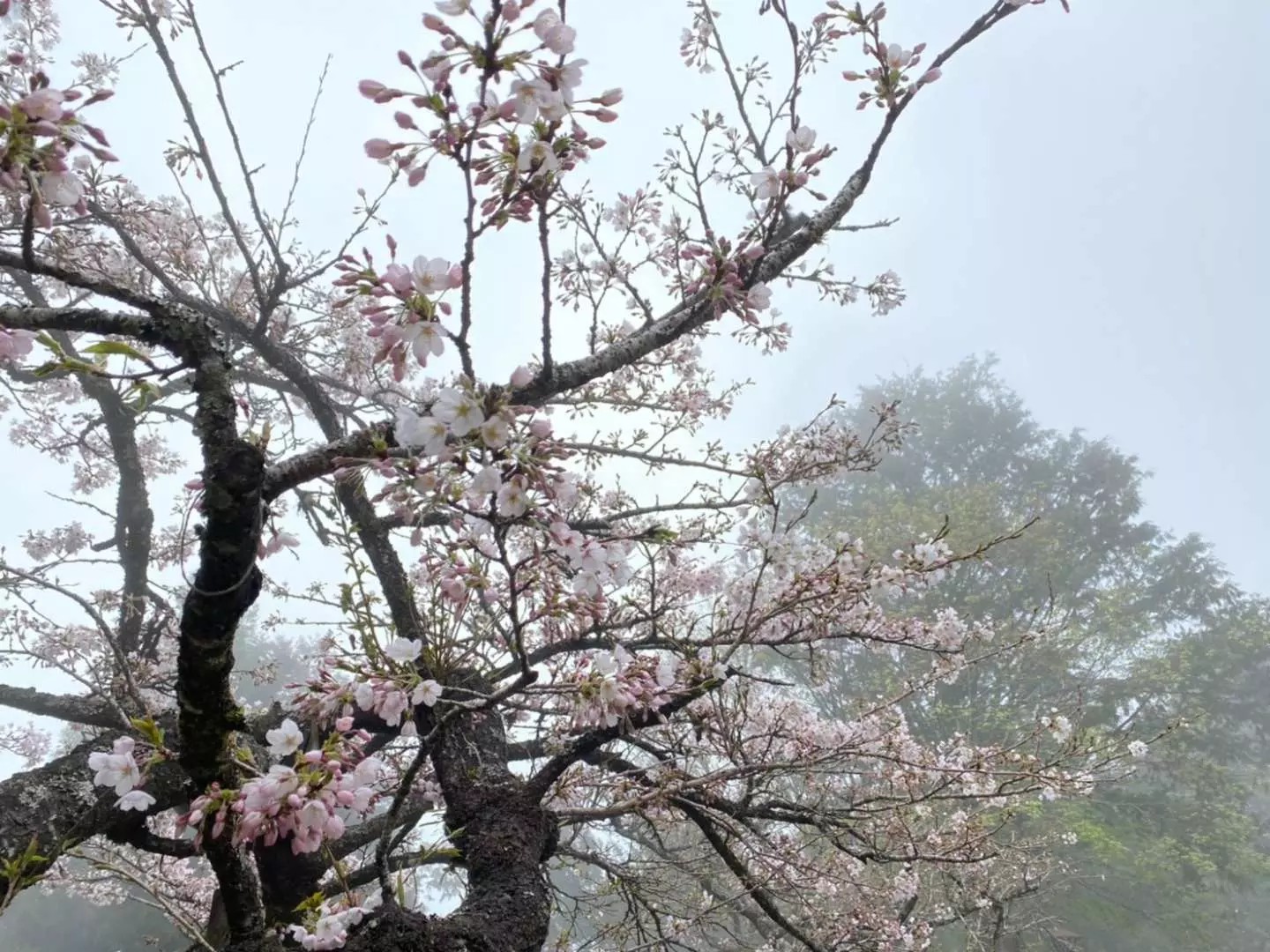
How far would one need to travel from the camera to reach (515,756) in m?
4.23

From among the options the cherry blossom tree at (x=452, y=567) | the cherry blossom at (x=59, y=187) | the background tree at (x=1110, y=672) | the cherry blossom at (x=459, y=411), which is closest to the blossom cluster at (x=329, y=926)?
the cherry blossom tree at (x=452, y=567)

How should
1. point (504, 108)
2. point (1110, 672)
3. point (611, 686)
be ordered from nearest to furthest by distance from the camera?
point (504, 108), point (611, 686), point (1110, 672)

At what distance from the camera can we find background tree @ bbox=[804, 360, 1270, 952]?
43.5 feet

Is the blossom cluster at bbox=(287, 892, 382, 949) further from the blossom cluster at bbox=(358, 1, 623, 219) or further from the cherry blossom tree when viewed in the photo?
the blossom cluster at bbox=(358, 1, 623, 219)

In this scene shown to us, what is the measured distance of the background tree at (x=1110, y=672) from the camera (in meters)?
13.3

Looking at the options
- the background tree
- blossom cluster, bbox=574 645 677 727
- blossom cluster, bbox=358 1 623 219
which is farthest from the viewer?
the background tree

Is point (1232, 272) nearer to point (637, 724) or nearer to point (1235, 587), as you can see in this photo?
point (1235, 587)

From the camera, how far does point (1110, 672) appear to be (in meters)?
15.6

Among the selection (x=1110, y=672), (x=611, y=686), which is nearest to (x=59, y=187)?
(x=611, y=686)

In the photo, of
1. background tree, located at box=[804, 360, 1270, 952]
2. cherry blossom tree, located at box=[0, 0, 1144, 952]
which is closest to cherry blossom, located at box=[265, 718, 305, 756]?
cherry blossom tree, located at box=[0, 0, 1144, 952]

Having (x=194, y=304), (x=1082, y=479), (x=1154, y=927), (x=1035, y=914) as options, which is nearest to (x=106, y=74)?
(x=194, y=304)

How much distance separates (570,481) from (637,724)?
67.7 inches

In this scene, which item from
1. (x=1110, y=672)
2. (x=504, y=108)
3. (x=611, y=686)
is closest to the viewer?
(x=504, y=108)

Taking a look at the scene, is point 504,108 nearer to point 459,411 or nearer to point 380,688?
point 459,411
